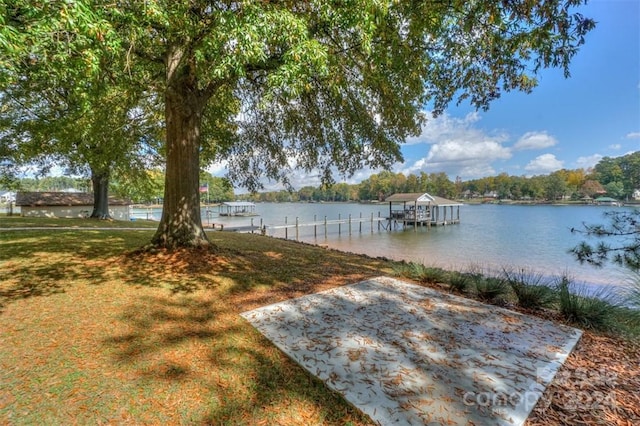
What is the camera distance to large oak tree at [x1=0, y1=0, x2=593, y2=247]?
3.04 m

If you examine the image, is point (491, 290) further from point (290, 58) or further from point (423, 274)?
point (290, 58)

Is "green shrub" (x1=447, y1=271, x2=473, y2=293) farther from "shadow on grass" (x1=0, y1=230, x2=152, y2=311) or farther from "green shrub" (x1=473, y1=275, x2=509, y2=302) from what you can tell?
"shadow on grass" (x1=0, y1=230, x2=152, y2=311)

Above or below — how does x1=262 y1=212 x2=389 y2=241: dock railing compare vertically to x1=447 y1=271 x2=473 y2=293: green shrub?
below

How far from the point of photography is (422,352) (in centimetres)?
299

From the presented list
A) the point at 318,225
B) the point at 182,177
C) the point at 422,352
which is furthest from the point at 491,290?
the point at 318,225

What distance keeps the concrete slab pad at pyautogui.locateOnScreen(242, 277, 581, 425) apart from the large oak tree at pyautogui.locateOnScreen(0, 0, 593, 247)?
3030mm

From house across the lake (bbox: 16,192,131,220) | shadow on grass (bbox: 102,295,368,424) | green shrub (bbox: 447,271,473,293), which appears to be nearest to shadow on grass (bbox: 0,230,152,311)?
shadow on grass (bbox: 102,295,368,424)

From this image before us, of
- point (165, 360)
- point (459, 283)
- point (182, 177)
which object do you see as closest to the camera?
point (165, 360)

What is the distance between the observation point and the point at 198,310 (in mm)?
3918

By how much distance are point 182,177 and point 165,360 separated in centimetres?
463

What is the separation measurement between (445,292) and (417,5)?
15.8 ft

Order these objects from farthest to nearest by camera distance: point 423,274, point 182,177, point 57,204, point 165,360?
point 57,204, point 182,177, point 423,274, point 165,360

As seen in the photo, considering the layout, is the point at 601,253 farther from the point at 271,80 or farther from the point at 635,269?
the point at 271,80

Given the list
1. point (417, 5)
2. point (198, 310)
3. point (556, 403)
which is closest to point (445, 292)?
point (556, 403)
